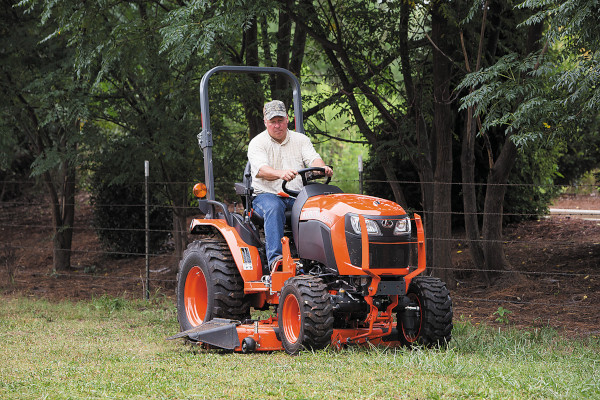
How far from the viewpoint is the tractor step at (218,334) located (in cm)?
627

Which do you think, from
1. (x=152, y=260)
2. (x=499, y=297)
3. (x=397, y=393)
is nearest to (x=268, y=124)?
(x=397, y=393)

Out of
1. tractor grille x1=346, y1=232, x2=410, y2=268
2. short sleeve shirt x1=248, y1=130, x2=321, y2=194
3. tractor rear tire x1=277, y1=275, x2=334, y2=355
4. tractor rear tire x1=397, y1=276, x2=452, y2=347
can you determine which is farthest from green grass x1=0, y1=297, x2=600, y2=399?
short sleeve shirt x1=248, y1=130, x2=321, y2=194

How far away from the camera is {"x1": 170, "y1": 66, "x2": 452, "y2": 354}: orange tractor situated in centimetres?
582

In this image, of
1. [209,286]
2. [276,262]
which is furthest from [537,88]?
[209,286]

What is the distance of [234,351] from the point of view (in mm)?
6367

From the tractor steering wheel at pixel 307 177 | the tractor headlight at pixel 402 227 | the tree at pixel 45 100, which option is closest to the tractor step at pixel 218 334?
the tractor steering wheel at pixel 307 177

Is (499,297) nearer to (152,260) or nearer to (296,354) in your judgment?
(296,354)

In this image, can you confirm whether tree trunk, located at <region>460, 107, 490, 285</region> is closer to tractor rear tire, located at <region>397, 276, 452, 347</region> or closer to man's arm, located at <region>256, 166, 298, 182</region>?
tractor rear tire, located at <region>397, 276, 452, 347</region>

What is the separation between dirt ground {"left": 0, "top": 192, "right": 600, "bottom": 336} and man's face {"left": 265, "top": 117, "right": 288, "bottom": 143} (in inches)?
118

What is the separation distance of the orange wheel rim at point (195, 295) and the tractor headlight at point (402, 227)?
221cm

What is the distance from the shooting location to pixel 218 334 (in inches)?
250

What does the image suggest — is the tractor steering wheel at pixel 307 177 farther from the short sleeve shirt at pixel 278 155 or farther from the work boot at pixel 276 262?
the work boot at pixel 276 262

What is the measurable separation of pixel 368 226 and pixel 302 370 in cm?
124

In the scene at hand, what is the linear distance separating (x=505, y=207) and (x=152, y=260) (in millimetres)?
6282
